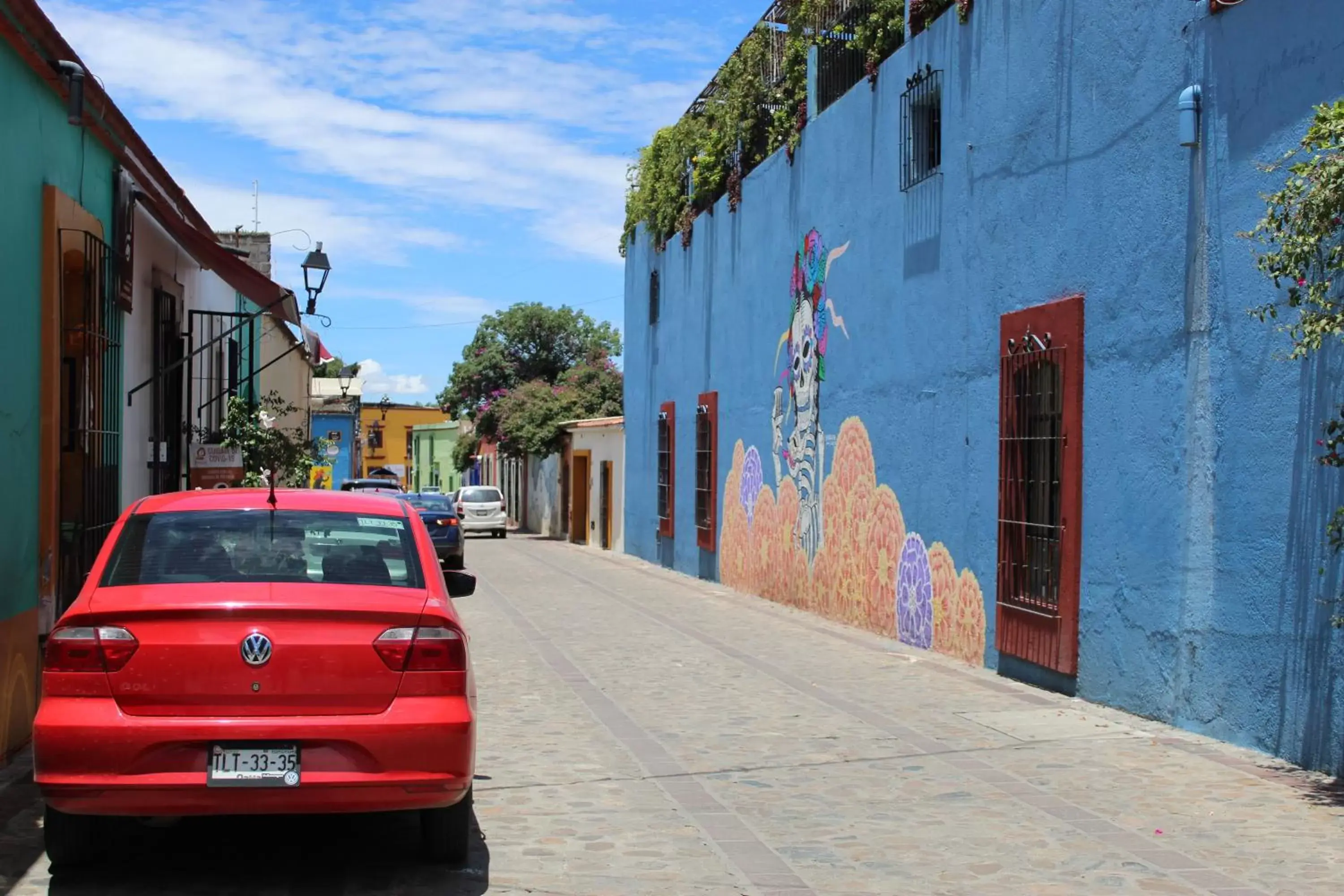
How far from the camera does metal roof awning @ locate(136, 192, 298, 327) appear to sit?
1171cm

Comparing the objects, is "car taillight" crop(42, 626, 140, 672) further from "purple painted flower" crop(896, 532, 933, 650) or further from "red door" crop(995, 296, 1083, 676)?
"purple painted flower" crop(896, 532, 933, 650)

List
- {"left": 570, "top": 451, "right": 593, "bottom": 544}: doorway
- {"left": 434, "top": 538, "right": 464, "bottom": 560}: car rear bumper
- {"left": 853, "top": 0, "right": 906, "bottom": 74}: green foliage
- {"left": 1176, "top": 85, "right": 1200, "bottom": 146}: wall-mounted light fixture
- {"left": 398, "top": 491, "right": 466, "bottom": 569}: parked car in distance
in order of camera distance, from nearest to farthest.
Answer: {"left": 1176, "top": 85, "right": 1200, "bottom": 146}: wall-mounted light fixture
{"left": 853, "top": 0, "right": 906, "bottom": 74}: green foliage
{"left": 434, "top": 538, "right": 464, "bottom": 560}: car rear bumper
{"left": 398, "top": 491, "right": 466, "bottom": 569}: parked car in distance
{"left": 570, "top": 451, "right": 593, "bottom": 544}: doorway

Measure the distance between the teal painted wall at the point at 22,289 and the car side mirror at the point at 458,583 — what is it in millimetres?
2629

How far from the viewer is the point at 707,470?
2392 centimetres

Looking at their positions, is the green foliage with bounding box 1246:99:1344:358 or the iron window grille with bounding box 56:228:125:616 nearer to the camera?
the green foliage with bounding box 1246:99:1344:358

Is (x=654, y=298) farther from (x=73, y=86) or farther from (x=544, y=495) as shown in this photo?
(x=73, y=86)

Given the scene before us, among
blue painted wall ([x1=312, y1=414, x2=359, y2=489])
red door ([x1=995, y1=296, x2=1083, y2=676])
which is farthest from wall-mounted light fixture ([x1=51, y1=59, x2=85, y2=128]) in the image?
blue painted wall ([x1=312, y1=414, x2=359, y2=489])

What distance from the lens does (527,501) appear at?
50.1m

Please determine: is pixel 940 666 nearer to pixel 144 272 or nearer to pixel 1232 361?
pixel 1232 361

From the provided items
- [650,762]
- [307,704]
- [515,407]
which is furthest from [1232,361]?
[515,407]

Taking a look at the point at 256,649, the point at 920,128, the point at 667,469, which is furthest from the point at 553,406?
the point at 256,649

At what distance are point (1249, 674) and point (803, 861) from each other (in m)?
3.77

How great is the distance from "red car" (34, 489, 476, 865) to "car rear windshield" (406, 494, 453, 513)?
813 inches

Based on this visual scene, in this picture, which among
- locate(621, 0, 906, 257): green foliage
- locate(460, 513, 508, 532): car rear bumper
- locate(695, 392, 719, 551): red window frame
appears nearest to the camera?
locate(621, 0, 906, 257): green foliage
